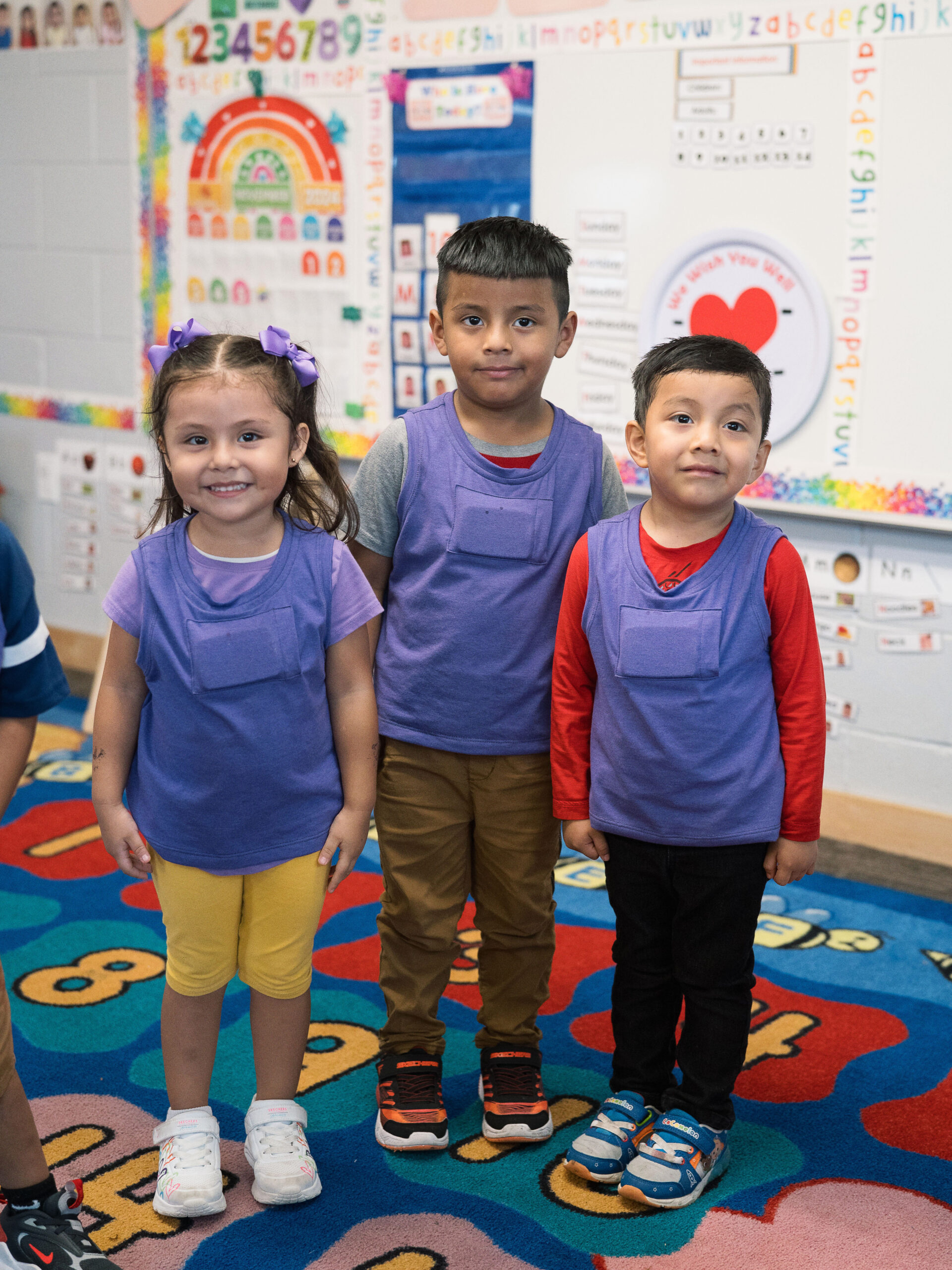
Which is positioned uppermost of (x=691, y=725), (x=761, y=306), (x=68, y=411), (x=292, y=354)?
(x=761, y=306)

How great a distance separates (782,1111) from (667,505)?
2.71 ft

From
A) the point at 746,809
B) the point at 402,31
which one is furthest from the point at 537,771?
the point at 402,31

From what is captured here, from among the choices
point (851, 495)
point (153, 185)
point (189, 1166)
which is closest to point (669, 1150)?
point (189, 1166)

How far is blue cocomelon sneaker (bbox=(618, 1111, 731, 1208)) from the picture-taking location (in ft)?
4.85

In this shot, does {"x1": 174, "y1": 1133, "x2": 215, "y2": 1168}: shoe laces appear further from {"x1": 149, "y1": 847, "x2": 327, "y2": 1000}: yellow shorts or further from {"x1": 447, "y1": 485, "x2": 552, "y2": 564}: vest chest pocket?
{"x1": 447, "y1": 485, "x2": 552, "y2": 564}: vest chest pocket

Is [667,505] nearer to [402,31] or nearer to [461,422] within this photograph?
[461,422]

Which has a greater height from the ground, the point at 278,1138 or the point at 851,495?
the point at 851,495

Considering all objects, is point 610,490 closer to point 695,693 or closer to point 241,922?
point 695,693

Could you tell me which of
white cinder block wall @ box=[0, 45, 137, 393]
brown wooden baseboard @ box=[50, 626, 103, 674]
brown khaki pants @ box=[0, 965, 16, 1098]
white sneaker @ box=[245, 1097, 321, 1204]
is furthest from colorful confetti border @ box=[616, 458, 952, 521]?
brown wooden baseboard @ box=[50, 626, 103, 674]

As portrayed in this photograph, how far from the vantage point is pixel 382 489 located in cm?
156

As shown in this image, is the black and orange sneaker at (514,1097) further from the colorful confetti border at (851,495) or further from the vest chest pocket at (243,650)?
the colorful confetti border at (851,495)

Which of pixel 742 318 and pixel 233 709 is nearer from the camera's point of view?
pixel 233 709

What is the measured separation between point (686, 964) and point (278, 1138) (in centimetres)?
52

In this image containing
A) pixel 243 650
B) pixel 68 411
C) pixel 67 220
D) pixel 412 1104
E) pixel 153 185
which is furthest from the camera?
pixel 68 411
